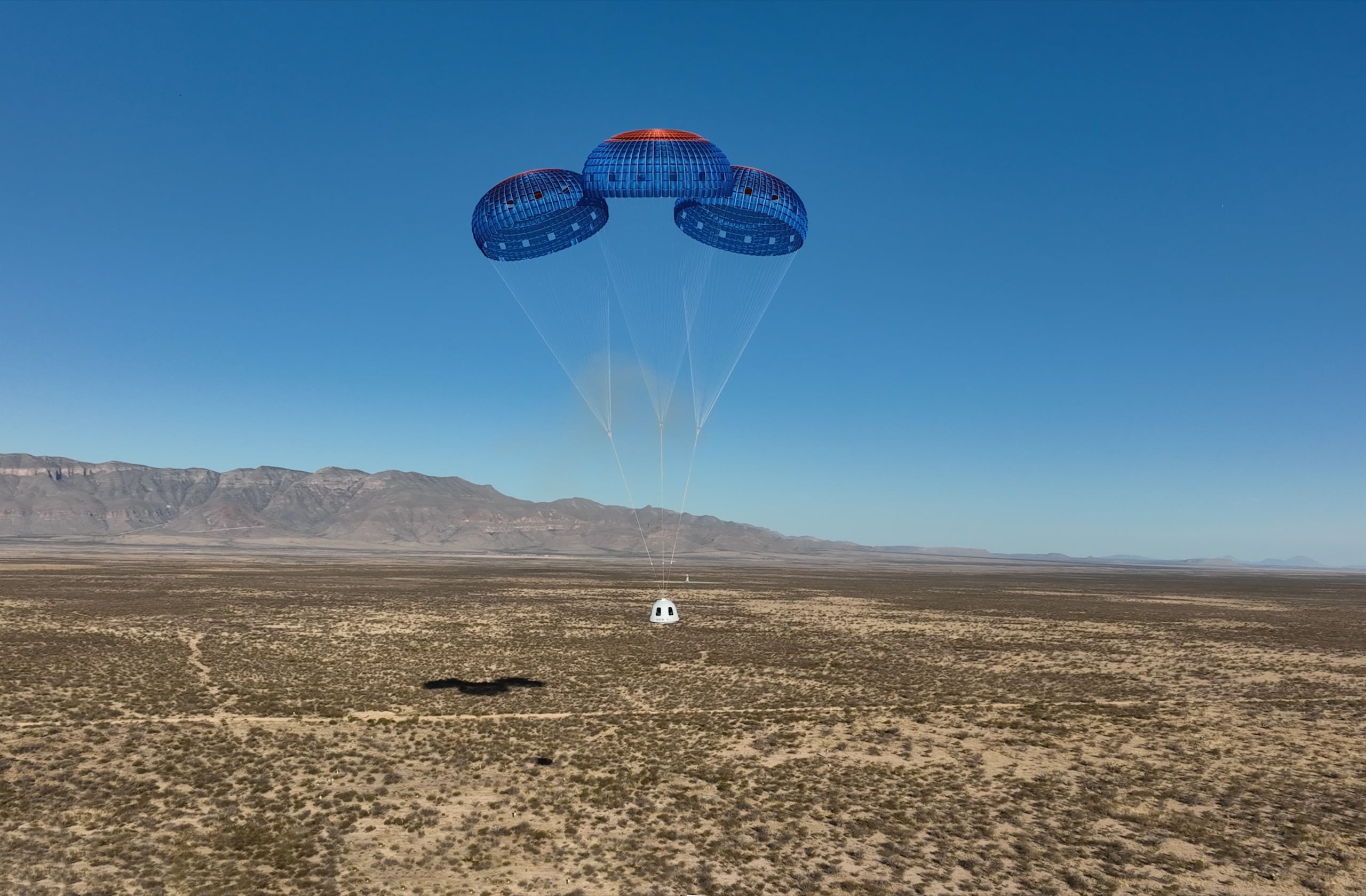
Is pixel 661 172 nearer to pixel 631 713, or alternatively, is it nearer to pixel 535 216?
pixel 535 216

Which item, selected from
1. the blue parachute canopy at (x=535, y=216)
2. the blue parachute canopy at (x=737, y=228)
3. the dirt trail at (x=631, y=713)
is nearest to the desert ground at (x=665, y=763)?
the dirt trail at (x=631, y=713)

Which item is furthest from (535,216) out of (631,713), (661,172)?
(631,713)

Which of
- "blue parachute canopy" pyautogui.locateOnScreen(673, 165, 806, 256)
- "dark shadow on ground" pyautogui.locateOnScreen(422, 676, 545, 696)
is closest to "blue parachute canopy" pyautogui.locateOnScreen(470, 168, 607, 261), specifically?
"blue parachute canopy" pyautogui.locateOnScreen(673, 165, 806, 256)

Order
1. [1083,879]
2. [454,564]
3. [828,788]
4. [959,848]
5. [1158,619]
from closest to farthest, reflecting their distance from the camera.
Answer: [1083,879] < [959,848] < [828,788] < [1158,619] < [454,564]

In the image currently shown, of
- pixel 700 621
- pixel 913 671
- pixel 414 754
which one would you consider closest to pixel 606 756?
pixel 414 754

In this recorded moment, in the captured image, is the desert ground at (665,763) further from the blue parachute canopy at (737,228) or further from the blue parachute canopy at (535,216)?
the blue parachute canopy at (737,228)

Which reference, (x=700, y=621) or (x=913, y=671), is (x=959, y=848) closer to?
(x=913, y=671)
